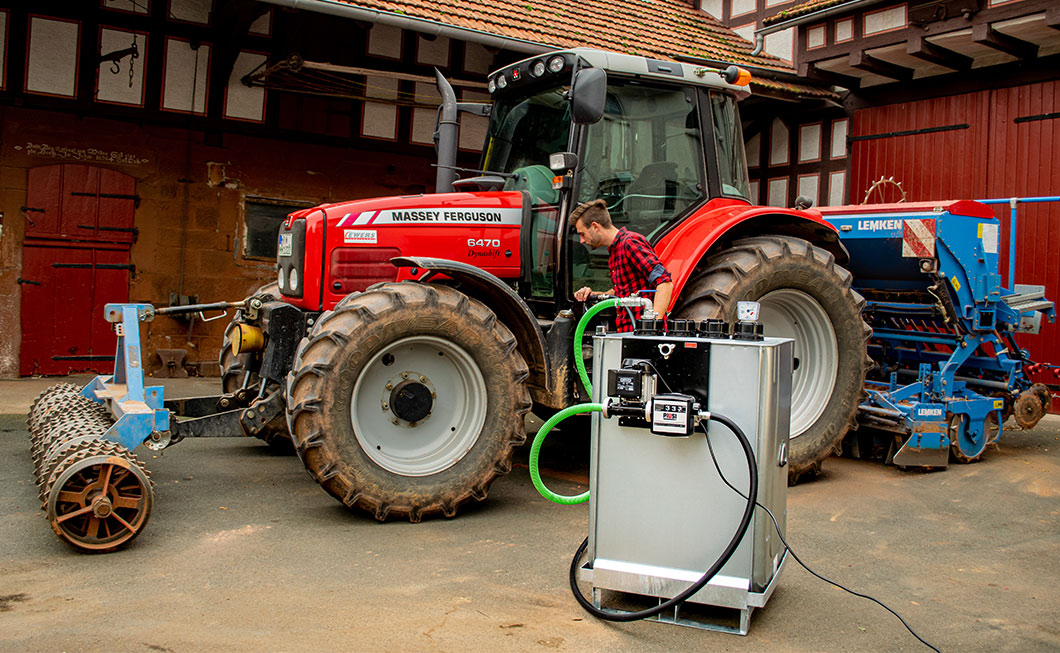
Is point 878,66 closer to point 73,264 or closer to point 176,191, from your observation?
point 176,191

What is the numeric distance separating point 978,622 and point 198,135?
30.5 feet

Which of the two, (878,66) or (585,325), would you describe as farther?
(878,66)

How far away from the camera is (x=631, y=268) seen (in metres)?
4.96

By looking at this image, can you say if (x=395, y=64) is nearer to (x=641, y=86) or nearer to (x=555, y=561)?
(x=641, y=86)

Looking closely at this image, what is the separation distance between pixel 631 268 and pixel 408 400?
4.47ft

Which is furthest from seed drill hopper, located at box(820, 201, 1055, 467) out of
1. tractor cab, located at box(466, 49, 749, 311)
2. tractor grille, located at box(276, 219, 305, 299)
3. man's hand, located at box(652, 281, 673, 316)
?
tractor grille, located at box(276, 219, 305, 299)

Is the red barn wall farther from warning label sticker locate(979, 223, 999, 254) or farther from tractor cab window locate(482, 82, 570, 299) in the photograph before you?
warning label sticker locate(979, 223, 999, 254)

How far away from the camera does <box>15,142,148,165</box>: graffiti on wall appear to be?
9562 millimetres

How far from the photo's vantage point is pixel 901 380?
687 cm

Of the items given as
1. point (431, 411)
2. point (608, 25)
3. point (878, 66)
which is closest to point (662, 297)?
point (431, 411)

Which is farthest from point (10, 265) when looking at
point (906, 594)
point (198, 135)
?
point (906, 594)

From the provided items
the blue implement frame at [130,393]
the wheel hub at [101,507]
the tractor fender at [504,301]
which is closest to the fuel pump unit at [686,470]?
the tractor fender at [504,301]

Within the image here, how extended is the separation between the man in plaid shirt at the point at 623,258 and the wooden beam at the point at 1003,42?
5846 millimetres

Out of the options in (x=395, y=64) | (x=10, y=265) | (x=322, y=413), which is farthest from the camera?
(x=395, y=64)
